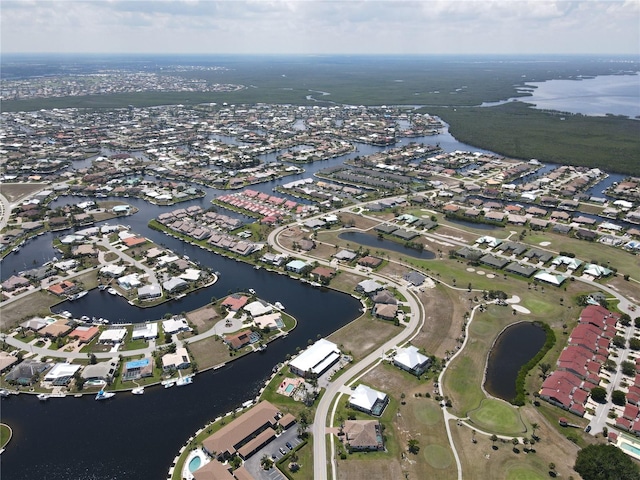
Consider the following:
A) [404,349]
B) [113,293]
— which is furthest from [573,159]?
[113,293]

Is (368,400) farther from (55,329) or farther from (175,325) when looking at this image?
(55,329)

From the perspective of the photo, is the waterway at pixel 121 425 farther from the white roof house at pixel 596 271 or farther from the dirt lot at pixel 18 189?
the dirt lot at pixel 18 189

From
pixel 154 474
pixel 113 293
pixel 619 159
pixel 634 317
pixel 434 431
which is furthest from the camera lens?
pixel 619 159

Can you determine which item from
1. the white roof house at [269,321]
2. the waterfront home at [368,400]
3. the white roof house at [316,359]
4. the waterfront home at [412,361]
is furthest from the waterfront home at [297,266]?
the waterfront home at [368,400]

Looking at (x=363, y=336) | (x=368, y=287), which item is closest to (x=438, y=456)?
(x=363, y=336)

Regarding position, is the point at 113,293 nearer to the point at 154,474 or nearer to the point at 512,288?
the point at 154,474

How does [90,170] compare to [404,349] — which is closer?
[404,349]

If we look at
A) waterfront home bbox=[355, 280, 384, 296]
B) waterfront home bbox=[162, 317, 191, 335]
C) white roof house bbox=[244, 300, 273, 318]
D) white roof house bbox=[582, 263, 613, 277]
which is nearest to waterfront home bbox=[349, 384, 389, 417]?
white roof house bbox=[244, 300, 273, 318]
